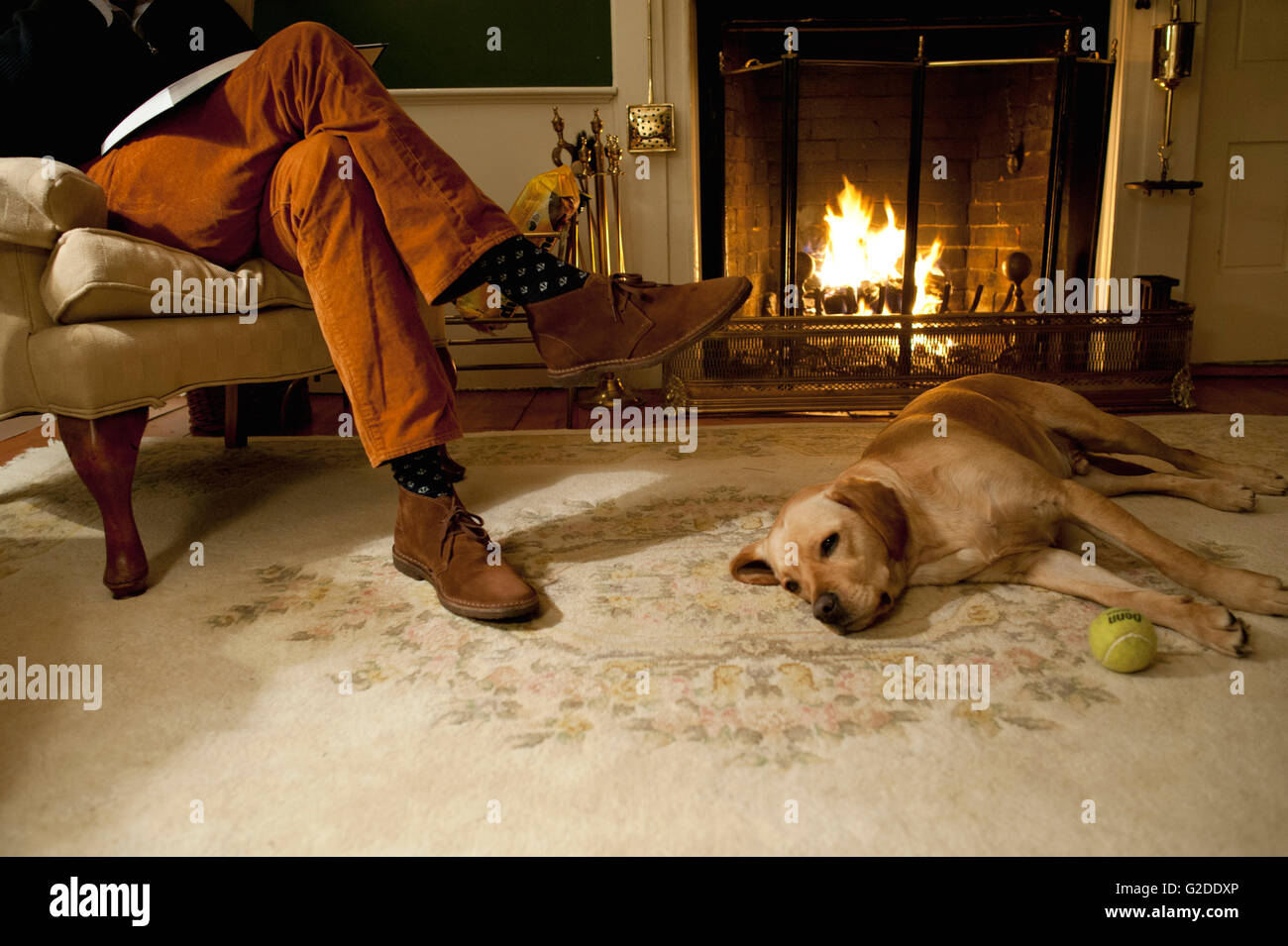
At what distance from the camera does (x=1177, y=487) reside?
1.89m

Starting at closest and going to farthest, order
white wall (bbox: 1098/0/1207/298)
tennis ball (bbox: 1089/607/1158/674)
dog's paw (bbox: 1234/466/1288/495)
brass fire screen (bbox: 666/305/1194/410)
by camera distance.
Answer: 1. tennis ball (bbox: 1089/607/1158/674)
2. dog's paw (bbox: 1234/466/1288/495)
3. brass fire screen (bbox: 666/305/1194/410)
4. white wall (bbox: 1098/0/1207/298)

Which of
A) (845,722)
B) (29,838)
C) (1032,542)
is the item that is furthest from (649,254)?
(29,838)

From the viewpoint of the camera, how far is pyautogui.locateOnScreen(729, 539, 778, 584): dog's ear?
1518 mm

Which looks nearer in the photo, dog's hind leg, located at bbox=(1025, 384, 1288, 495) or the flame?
dog's hind leg, located at bbox=(1025, 384, 1288, 495)

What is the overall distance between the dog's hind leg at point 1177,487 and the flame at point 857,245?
1730mm

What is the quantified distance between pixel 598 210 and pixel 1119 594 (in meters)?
2.29

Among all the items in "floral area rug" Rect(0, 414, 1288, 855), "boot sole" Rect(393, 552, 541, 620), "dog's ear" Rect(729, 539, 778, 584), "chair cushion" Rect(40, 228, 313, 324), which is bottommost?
"floral area rug" Rect(0, 414, 1288, 855)

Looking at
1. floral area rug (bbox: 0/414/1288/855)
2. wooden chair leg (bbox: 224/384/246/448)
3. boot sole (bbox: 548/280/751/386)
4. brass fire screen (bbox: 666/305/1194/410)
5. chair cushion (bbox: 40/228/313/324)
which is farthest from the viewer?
brass fire screen (bbox: 666/305/1194/410)

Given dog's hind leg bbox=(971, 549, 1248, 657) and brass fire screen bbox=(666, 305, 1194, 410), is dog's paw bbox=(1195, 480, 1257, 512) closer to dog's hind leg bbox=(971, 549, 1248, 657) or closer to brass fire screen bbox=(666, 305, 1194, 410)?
dog's hind leg bbox=(971, 549, 1248, 657)

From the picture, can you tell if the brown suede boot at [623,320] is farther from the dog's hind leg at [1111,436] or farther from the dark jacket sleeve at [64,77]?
the dark jacket sleeve at [64,77]

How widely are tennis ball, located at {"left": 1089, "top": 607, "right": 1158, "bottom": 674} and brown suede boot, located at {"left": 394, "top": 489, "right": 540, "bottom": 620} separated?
32.5 inches

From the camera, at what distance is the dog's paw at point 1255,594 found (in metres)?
1.29

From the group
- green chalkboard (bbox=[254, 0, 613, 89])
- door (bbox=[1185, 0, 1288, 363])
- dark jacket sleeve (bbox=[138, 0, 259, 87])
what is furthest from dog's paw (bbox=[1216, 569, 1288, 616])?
green chalkboard (bbox=[254, 0, 613, 89])
